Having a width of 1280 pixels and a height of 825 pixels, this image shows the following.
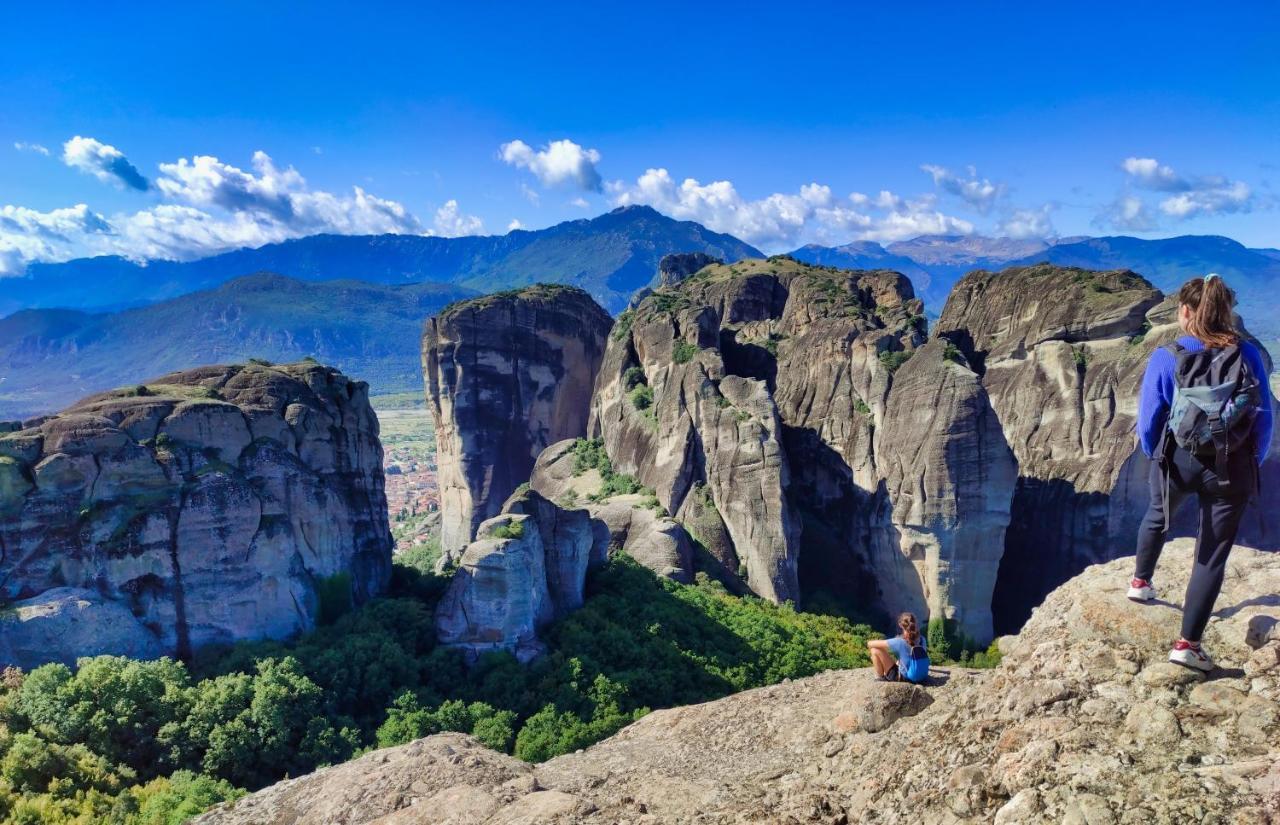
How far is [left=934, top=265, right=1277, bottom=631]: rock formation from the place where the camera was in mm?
34969

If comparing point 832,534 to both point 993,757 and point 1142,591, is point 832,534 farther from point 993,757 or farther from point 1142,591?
point 993,757

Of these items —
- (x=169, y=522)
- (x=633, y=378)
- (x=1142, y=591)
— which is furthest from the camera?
(x=633, y=378)

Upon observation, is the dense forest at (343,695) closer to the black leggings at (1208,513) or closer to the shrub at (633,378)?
the black leggings at (1208,513)

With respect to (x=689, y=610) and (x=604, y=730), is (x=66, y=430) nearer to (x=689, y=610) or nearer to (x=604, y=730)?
(x=604, y=730)

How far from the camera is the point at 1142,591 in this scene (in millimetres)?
7512

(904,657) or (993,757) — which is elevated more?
(993,757)

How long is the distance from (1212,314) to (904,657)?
675 centimetres

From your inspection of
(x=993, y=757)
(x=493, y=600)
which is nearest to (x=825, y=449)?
(x=493, y=600)

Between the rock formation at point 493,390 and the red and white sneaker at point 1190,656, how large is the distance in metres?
52.5

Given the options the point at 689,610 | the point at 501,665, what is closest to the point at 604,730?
the point at 501,665

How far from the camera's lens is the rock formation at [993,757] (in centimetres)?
542

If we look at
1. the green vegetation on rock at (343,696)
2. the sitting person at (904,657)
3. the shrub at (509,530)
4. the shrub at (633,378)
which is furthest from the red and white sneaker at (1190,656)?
the shrub at (633,378)

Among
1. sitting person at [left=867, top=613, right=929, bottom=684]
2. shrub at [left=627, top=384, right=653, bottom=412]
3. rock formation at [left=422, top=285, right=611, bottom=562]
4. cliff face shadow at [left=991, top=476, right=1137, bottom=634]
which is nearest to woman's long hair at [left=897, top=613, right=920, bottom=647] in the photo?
sitting person at [left=867, top=613, right=929, bottom=684]

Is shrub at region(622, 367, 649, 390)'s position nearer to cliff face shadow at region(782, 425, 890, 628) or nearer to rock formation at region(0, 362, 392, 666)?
cliff face shadow at region(782, 425, 890, 628)
